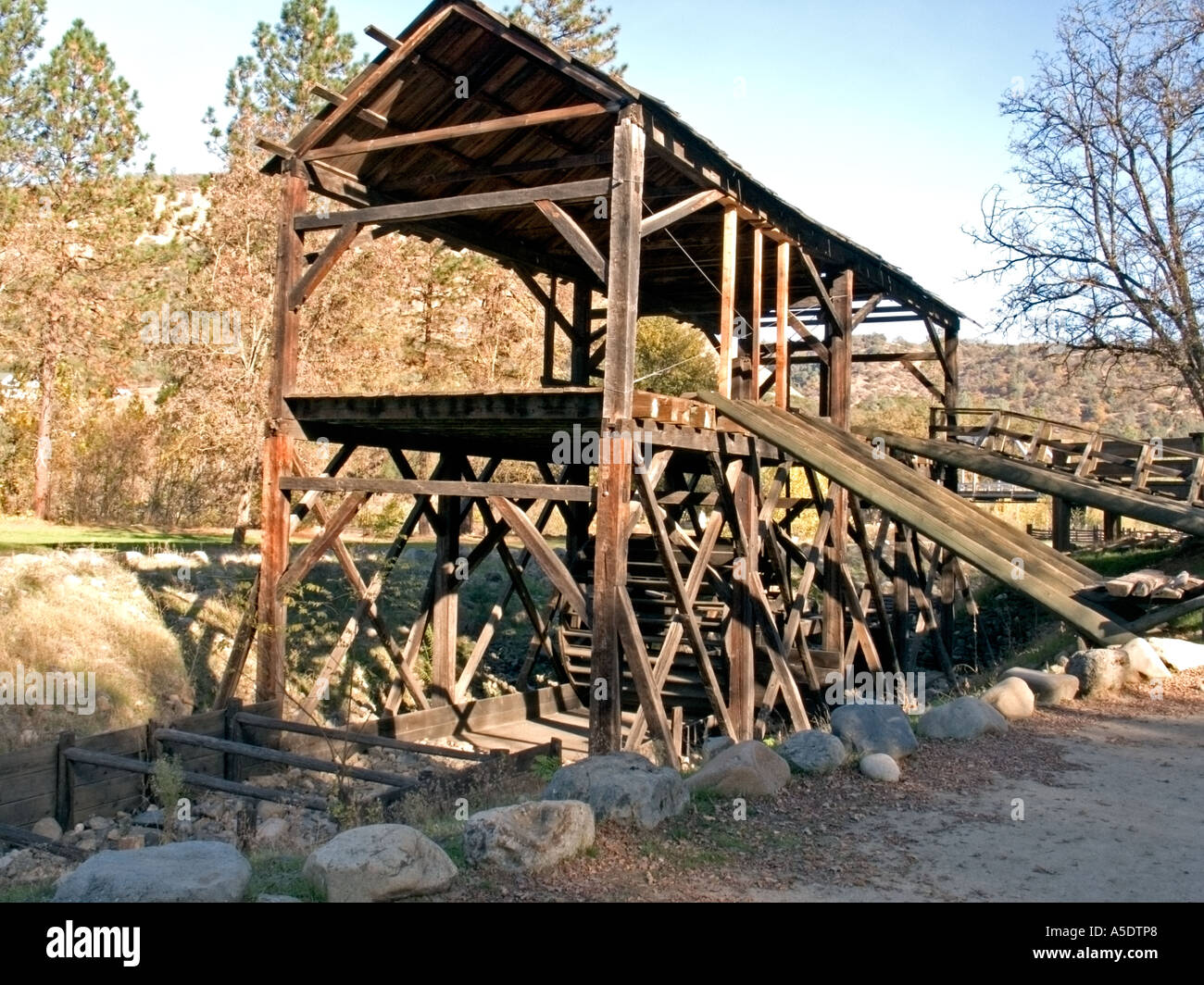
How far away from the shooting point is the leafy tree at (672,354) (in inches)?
1312

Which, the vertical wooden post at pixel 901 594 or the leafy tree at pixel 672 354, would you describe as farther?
the leafy tree at pixel 672 354

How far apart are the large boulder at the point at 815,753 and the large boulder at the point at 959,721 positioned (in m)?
1.19

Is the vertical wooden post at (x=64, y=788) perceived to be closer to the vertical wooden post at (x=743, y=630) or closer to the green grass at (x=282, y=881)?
the green grass at (x=282, y=881)

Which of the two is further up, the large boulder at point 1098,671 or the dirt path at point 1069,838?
the large boulder at point 1098,671

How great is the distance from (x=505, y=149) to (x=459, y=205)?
6.60ft

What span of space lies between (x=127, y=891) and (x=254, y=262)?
66.6ft

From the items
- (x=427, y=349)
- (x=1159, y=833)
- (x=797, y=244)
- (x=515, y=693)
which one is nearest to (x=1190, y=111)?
(x=797, y=244)

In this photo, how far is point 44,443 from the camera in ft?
82.0

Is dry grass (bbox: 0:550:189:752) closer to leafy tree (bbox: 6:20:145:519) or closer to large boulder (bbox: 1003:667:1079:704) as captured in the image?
large boulder (bbox: 1003:667:1079:704)

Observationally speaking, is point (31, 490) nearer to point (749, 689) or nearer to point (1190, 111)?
point (749, 689)

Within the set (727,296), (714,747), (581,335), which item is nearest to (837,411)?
(581,335)
